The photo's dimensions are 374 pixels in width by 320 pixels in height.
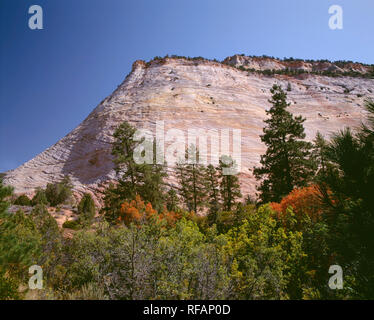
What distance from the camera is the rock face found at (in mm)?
35344

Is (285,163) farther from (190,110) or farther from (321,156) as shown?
(190,110)

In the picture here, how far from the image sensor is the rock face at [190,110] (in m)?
35.3

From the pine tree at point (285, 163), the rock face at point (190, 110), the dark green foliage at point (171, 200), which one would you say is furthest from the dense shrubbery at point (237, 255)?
the rock face at point (190, 110)

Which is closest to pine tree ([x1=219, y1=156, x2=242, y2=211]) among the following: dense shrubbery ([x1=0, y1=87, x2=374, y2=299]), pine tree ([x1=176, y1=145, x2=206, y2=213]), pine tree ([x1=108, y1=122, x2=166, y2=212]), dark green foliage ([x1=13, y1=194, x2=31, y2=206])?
pine tree ([x1=176, y1=145, x2=206, y2=213])

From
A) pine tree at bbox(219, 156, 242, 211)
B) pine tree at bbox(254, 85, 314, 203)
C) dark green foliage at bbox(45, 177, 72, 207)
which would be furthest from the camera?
dark green foliage at bbox(45, 177, 72, 207)

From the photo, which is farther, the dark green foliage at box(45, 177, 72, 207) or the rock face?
the rock face

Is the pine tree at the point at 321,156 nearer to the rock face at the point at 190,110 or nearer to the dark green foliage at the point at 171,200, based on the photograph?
the rock face at the point at 190,110

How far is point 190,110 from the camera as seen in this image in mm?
44969

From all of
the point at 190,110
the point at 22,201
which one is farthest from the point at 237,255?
the point at 190,110

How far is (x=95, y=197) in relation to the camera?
29.1 m

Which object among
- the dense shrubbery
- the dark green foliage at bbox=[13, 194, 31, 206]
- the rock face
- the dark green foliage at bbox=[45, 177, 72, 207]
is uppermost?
the rock face

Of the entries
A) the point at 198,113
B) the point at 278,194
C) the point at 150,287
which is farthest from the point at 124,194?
the point at 198,113

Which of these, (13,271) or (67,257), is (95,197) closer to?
(67,257)

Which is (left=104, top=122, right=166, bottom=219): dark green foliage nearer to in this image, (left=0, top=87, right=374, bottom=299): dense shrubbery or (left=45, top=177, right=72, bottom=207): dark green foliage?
(left=45, top=177, right=72, bottom=207): dark green foliage
